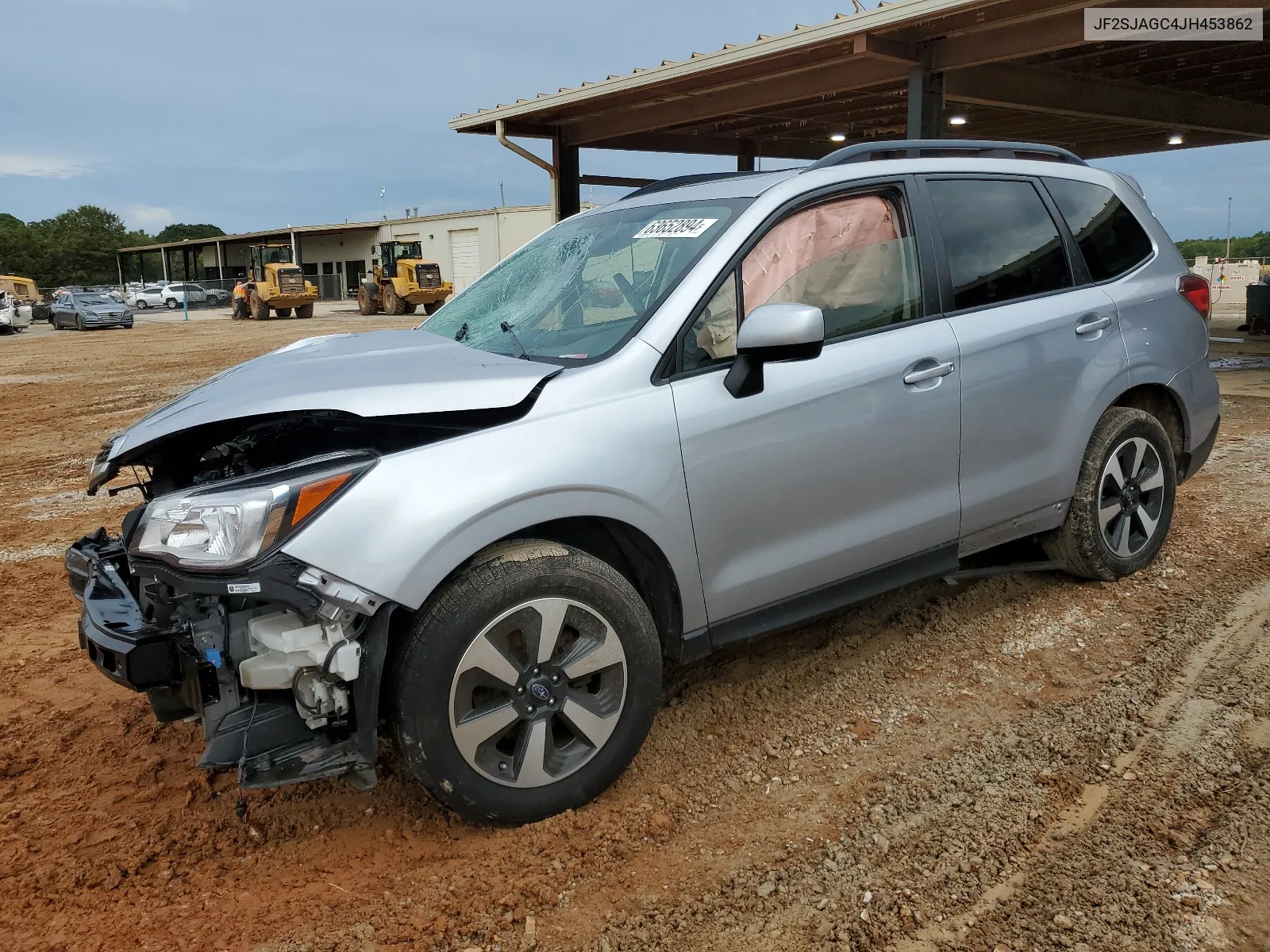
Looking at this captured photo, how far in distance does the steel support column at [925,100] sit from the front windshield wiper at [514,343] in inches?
325

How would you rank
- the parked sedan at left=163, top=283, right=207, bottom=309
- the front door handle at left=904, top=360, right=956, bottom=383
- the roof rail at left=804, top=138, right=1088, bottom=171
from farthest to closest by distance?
the parked sedan at left=163, top=283, right=207, bottom=309
the roof rail at left=804, top=138, right=1088, bottom=171
the front door handle at left=904, top=360, right=956, bottom=383

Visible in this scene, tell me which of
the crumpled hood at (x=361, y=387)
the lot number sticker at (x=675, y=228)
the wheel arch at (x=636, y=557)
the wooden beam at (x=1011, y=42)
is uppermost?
the wooden beam at (x=1011, y=42)

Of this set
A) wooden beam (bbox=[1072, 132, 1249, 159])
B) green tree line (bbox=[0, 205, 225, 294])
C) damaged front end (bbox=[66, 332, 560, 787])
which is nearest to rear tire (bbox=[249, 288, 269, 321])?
wooden beam (bbox=[1072, 132, 1249, 159])

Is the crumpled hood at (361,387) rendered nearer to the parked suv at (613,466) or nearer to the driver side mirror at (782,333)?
the parked suv at (613,466)

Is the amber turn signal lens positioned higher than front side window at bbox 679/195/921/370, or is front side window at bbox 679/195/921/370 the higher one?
front side window at bbox 679/195/921/370

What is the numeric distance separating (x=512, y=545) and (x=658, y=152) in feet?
48.7

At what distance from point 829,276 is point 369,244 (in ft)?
191

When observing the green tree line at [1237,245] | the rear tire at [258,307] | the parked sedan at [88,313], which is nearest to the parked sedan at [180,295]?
the rear tire at [258,307]

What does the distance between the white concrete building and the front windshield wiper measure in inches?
1260

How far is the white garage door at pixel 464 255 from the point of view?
48.0 metres

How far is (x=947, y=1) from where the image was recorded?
870cm

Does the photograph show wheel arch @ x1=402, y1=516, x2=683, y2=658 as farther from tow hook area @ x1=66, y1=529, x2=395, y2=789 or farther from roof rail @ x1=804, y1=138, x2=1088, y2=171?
roof rail @ x1=804, y1=138, x2=1088, y2=171

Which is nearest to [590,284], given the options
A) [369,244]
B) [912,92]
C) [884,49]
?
[884,49]

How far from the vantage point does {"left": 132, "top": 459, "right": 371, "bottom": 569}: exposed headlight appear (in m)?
2.35
